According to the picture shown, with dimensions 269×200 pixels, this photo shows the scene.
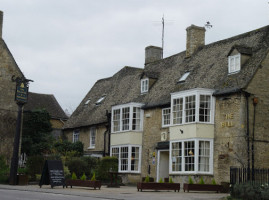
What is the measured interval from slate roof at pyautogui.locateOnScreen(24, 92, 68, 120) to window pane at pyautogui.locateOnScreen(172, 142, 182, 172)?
66.1ft

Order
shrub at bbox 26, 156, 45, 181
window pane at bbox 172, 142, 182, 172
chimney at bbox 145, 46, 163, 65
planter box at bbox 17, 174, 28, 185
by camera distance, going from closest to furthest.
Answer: planter box at bbox 17, 174, 28, 185
window pane at bbox 172, 142, 182, 172
shrub at bbox 26, 156, 45, 181
chimney at bbox 145, 46, 163, 65

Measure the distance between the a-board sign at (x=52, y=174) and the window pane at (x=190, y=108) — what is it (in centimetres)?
797

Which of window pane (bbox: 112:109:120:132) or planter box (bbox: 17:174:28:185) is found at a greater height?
window pane (bbox: 112:109:120:132)

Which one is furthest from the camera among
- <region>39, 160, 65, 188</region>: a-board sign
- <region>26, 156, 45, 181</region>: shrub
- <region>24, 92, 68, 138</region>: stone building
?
<region>24, 92, 68, 138</region>: stone building

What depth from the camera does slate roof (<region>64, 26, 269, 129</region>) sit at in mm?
27062

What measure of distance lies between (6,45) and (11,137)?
6.96 metres

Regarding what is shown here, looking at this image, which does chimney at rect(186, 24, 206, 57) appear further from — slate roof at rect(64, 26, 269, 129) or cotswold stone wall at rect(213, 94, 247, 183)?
cotswold stone wall at rect(213, 94, 247, 183)

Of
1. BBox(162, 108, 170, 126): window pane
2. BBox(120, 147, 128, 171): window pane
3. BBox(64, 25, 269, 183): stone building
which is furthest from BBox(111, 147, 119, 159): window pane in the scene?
BBox(162, 108, 170, 126): window pane

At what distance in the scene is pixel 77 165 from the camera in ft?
101

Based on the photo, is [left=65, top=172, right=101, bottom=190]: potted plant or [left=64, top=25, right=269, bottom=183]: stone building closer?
[left=65, top=172, right=101, bottom=190]: potted plant

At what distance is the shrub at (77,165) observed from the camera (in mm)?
30641

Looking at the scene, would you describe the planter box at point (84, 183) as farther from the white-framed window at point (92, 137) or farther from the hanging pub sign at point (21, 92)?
the white-framed window at point (92, 137)

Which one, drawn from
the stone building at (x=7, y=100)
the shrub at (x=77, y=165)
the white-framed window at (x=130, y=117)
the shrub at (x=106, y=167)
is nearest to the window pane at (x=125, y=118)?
the white-framed window at (x=130, y=117)

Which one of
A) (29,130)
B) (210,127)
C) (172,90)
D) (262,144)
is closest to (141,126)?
(172,90)
